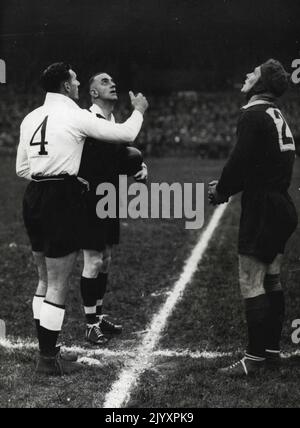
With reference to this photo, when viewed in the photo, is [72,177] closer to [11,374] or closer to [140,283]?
[11,374]

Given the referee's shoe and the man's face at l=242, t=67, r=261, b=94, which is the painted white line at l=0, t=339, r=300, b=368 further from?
the man's face at l=242, t=67, r=261, b=94

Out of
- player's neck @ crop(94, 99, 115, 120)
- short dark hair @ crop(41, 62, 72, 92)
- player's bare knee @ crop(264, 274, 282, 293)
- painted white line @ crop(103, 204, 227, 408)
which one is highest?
short dark hair @ crop(41, 62, 72, 92)

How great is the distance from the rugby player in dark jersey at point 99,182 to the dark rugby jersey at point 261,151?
3.83ft

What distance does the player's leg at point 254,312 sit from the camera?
14.4 ft

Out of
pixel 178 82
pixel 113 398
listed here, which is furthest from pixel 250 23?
pixel 178 82

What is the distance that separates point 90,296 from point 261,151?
6.82ft

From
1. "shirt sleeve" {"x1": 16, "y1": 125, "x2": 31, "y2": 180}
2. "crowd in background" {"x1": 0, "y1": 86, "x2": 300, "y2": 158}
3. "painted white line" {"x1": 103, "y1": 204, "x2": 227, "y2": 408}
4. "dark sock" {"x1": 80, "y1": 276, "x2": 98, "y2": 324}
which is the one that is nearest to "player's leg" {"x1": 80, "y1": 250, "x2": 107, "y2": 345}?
"dark sock" {"x1": 80, "y1": 276, "x2": 98, "y2": 324}

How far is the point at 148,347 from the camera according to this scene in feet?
16.9

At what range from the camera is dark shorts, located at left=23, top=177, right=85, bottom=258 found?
4352 millimetres

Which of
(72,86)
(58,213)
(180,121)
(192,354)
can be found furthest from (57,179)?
(180,121)

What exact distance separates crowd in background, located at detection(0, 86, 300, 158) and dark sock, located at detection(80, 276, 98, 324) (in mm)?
23169

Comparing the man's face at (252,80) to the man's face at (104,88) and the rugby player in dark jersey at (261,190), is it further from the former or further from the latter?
the man's face at (104,88)
